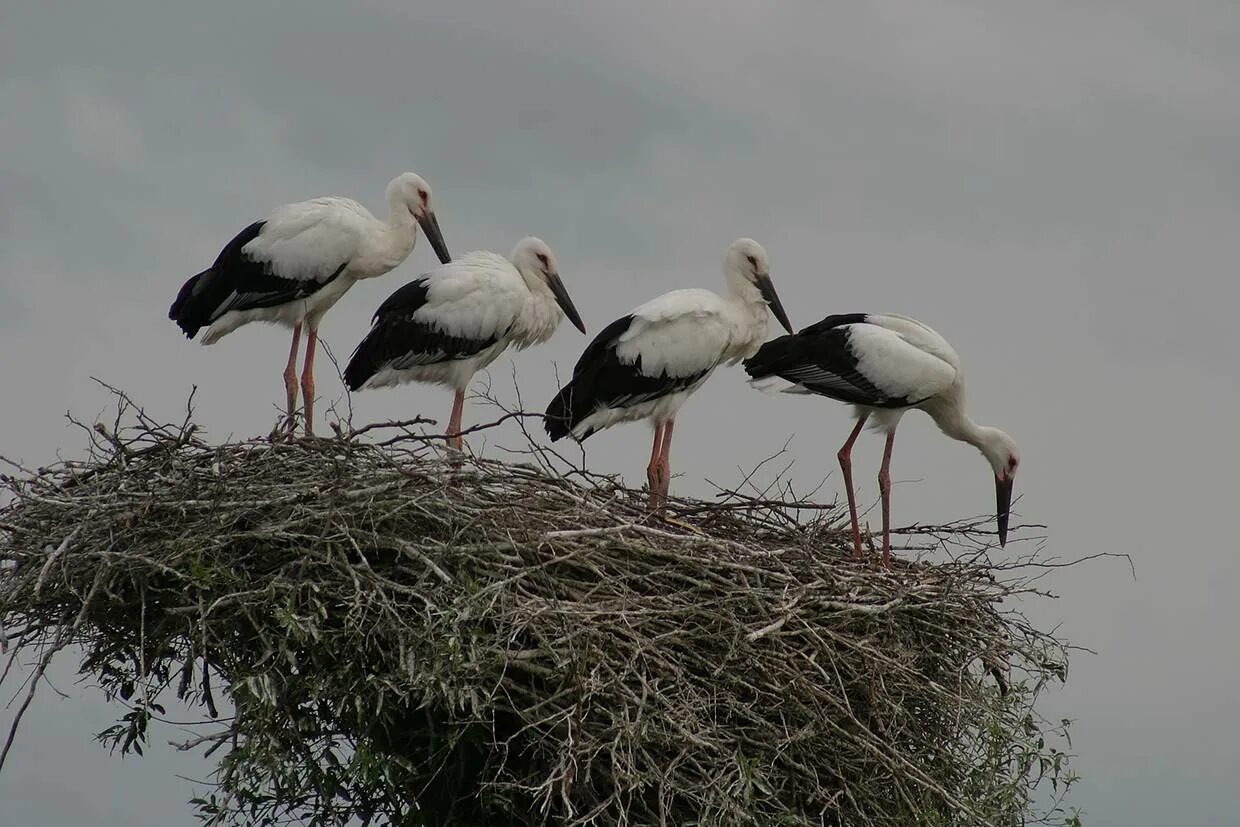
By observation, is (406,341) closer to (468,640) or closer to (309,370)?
(309,370)

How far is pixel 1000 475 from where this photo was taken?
1005cm

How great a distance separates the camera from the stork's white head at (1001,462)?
9984mm

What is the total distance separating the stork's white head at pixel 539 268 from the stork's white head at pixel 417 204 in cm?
42

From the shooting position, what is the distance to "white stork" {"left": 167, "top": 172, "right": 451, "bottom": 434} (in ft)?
31.5

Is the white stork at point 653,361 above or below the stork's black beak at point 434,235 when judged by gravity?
below

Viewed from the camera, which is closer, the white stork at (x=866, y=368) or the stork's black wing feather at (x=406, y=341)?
the white stork at (x=866, y=368)

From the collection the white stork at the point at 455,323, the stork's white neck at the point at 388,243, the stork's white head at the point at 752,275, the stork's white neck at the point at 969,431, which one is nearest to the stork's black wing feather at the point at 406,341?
the white stork at the point at 455,323

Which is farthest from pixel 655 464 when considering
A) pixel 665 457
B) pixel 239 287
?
pixel 239 287

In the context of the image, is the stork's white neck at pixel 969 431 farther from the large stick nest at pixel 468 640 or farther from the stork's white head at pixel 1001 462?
the large stick nest at pixel 468 640

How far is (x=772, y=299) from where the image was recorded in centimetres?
978

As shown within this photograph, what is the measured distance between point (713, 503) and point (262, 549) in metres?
2.31

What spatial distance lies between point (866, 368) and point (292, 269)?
290 cm

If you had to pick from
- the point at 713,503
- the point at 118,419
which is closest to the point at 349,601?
the point at 118,419

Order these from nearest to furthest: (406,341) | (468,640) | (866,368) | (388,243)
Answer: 1. (468,640)
2. (866,368)
3. (406,341)
4. (388,243)
